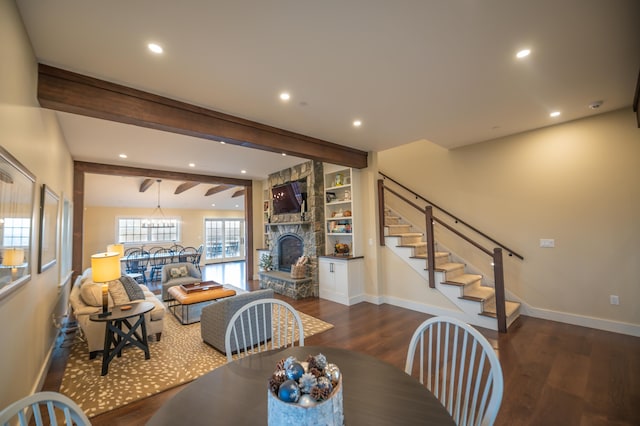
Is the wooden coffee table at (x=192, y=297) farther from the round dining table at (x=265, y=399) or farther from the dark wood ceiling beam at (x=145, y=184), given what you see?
the dark wood ceiling beam at (x=145, y=184)

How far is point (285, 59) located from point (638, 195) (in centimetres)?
460

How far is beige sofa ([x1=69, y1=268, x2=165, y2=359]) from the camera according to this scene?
3113 mm

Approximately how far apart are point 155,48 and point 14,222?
1.59 m

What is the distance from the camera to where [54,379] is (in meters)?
2.71

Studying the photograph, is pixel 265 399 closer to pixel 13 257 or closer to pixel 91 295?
pixel 13 257

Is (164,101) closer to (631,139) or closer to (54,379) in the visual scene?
(54,379)

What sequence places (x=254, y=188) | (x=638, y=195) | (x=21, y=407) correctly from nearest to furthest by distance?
(x=21, y=407), (x=638, y=195), (x=254, y=188)

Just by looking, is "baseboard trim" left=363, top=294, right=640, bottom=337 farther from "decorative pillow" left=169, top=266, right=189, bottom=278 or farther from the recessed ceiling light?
the recessed ceiling light

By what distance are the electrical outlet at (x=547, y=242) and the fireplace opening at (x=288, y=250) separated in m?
4.35

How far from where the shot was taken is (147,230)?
10281 mm

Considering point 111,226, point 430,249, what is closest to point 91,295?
point 430,249

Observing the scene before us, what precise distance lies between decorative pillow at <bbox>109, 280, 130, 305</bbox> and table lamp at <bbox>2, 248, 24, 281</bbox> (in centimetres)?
179

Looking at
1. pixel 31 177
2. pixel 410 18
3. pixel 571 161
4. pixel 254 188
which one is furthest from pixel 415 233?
pixel 31 177

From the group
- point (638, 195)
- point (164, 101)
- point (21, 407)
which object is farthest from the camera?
point (638, 195)
